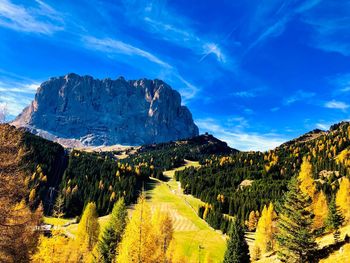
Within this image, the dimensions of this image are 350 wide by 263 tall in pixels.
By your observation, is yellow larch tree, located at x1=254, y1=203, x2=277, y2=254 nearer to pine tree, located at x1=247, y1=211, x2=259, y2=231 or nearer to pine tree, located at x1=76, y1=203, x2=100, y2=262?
pine tree, located at x1=76, y1=203, x2=100, y2=262

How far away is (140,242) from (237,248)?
37879mm

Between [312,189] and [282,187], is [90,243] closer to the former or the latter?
[312,189]

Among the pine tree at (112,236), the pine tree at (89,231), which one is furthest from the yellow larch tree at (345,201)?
the pine tree at (89,231)

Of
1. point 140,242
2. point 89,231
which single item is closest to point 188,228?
point 89,231

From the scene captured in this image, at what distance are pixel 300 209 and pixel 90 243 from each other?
205ft

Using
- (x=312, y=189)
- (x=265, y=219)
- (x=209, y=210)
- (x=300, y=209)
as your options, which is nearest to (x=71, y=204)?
(x=209, y=210)

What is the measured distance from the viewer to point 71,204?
16850cm

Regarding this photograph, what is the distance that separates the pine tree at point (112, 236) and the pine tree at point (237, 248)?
2019 cm

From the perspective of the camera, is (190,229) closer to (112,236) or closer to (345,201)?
(345,201)

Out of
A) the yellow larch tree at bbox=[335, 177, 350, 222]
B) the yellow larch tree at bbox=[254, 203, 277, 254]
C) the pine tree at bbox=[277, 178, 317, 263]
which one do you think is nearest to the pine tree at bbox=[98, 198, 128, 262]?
the pine tree at bbox=[277, 178, 317, 263]

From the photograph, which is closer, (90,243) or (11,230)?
(11,230)

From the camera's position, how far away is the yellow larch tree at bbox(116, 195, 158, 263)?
25.4 meters

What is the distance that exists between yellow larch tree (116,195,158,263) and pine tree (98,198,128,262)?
3000cm

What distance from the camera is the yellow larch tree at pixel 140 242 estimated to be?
25.4m
